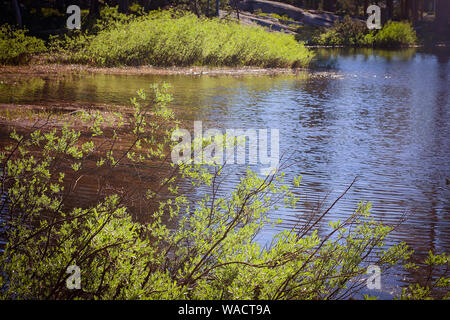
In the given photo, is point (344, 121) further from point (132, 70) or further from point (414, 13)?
point (414, 13)

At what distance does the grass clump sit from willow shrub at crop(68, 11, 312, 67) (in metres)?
16.5

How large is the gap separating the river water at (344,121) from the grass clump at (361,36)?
1624 cm

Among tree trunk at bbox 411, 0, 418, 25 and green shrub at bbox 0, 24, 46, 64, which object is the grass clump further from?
green shrub at bbox 0, 24, 46, 64

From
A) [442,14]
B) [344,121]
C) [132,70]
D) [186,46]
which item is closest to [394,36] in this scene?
[442,14]

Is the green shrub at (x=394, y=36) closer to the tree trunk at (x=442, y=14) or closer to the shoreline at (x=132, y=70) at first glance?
the tree trunk at (x=442, y=14)

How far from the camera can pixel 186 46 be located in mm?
27766

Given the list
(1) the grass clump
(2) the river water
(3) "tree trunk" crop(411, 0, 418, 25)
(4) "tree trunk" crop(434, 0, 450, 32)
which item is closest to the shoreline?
(2) the river water

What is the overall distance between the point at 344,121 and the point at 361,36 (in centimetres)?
3406

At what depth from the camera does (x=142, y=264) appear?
4.31 meters

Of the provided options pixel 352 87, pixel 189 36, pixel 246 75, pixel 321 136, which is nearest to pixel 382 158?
Result: pixel 321 136

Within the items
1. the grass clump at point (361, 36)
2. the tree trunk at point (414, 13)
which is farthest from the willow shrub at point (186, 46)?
the tree trunk at point (414, 13)

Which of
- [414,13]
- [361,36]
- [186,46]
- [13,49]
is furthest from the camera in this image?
[414,13]

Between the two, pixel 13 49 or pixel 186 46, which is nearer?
pixel 13 49

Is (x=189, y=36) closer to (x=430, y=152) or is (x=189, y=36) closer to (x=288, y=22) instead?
(x=430, y=152)
